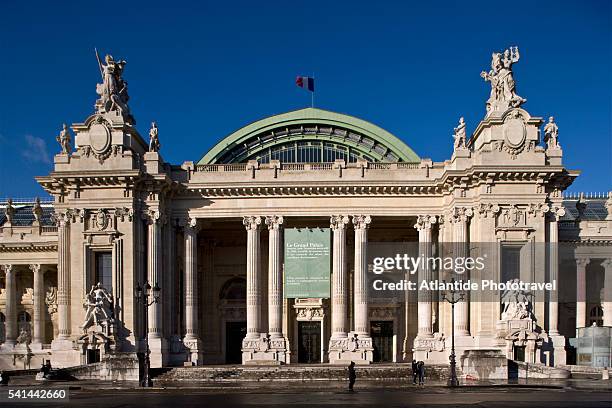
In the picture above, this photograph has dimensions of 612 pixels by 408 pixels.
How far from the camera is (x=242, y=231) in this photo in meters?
55.8

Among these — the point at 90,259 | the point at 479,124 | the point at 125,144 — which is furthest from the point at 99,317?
the point at 479,124

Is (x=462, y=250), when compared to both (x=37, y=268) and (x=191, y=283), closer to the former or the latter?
(x=191, y=283)

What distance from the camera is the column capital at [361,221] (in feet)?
161

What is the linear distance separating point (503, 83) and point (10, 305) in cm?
4335

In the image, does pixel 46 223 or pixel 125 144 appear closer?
pixel 125 144

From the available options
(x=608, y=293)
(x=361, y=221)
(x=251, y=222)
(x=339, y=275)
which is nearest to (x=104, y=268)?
(x=251, y=222)

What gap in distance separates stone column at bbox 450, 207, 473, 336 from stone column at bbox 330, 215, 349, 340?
26.0 feet

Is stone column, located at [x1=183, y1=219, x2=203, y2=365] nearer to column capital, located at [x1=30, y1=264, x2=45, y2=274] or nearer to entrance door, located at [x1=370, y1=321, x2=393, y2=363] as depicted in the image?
entrance door, located at [x1=370, y1=321, x2=393, y2=363]

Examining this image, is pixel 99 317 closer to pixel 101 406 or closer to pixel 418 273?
pixel 101 406

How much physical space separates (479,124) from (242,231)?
21020mm

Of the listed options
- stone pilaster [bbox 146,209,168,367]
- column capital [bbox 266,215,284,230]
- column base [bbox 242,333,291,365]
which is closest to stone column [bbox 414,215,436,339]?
column base [bbox 242,333,291,365]

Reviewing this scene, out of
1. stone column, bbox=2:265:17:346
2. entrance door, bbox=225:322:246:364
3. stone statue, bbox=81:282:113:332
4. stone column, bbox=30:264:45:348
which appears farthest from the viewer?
stone column, bbox=2:265:17:346

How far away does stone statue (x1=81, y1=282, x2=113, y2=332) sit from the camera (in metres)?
44.6

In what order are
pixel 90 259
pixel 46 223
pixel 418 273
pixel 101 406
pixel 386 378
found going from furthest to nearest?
pixel 46 223
pixel 418 273
pixel 90 259
pixel 386 378
pixel 101 406
